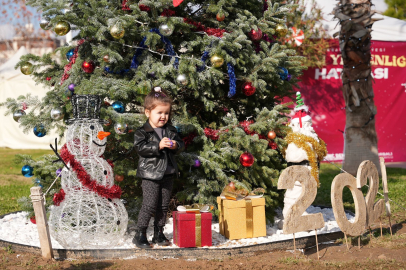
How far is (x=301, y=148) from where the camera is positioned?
5.12 metres

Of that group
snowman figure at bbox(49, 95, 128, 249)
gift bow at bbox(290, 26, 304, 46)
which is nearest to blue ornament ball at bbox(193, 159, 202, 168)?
snowman figure at bbox(49, 95, 128, 249)

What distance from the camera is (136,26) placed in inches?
204

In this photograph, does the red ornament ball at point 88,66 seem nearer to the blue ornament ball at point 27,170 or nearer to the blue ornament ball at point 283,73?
the blue ornament ball at point 27,170

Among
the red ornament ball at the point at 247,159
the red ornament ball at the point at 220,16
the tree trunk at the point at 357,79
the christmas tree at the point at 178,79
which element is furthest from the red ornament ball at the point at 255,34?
the tree trunk at the point at 357,79

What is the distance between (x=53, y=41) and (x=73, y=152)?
60.1 feet

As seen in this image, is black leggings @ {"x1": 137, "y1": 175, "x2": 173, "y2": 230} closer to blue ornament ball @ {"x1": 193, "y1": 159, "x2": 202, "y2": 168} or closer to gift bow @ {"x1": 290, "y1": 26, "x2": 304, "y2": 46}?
blue ornament ball @ {"x1": 193, "y1": 159, "x2": 202, "y2": 168}

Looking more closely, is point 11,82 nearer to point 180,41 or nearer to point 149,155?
point 180,41

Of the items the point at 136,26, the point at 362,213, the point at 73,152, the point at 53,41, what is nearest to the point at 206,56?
the point at 136,26

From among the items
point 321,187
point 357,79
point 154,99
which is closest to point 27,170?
point 154,99

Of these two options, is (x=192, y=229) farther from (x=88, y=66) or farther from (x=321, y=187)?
(x=321, y=187)

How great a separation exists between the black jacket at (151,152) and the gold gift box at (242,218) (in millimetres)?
830

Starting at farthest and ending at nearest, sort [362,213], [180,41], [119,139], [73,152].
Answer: [180,41]
[119,139]
[362,213]
[73,152]

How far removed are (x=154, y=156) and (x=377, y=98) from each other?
10.2 meters

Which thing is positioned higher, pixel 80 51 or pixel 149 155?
pixel 80 51
